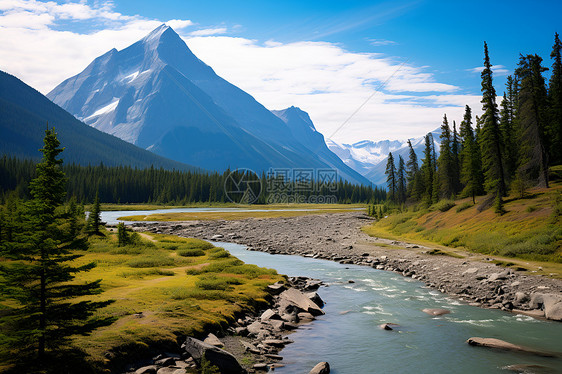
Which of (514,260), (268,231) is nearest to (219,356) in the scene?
(514,260)

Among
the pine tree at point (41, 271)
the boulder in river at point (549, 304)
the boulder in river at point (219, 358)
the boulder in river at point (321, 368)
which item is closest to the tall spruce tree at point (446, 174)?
the boulder in river at point (549, 304)

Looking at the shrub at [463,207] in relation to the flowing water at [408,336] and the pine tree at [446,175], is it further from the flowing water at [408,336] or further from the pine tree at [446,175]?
the flowing water at [408,336]

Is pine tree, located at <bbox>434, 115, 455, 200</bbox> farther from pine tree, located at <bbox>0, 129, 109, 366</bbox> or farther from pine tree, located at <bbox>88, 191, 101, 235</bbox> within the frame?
pine tree, located at <bbox>0, 129, 109, 366</bbox>

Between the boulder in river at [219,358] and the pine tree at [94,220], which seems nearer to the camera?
the boulder in river at [219,358]

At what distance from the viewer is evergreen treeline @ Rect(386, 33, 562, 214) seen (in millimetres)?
48562

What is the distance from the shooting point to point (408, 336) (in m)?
18.8

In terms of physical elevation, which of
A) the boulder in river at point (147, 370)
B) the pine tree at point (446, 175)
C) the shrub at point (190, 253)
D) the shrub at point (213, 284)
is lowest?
the shrub at point (190, 253)

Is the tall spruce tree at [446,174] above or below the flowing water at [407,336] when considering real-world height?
above

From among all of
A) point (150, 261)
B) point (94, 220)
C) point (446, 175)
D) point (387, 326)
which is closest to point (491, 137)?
point (446, 175)

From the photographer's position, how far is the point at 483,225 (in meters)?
43.1

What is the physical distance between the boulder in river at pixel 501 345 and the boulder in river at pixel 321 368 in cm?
789

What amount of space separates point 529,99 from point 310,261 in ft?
123

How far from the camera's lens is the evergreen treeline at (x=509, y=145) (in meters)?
48.6

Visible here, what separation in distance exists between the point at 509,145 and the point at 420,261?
40099 millimetres
